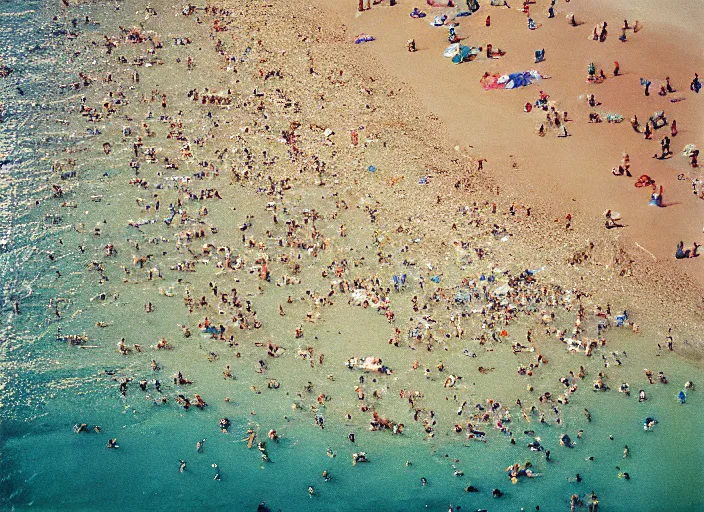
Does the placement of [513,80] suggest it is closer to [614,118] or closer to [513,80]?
[513,80]

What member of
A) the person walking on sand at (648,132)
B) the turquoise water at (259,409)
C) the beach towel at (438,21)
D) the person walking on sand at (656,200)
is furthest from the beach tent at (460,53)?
the person walking on sand at (656,200)

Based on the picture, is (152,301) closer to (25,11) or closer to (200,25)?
(200,25)

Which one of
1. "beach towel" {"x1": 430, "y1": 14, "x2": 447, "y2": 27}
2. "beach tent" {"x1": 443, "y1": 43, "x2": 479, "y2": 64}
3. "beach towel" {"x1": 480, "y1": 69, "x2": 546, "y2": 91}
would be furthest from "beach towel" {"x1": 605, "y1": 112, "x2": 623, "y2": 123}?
"beach towel" {"x1": 430, "y1": 14, "x2": 447, "y2": 27}

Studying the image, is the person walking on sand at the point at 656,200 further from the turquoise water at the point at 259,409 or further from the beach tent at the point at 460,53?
the beach tent at the point at 460,53

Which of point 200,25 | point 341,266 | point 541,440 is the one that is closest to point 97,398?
point 341,266

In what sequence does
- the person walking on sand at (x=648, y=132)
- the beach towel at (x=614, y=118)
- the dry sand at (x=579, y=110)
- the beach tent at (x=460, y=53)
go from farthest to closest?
the beach tent at (x=460, y=53)
the beach towel at (x=614, y=118)
the person walking on sand at (x=648, y=132)
the dry sand at (x=579, y=110)

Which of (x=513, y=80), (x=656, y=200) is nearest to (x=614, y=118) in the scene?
(x=513, y=80)

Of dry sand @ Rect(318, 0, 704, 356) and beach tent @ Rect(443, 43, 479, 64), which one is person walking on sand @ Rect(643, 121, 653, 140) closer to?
dry sand @ Rect(318, 0, 704, 356)
